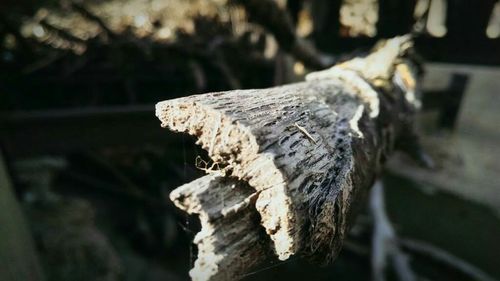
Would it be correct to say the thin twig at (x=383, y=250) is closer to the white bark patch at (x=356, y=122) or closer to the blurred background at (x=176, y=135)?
the blurred background at (x=176, y=135)

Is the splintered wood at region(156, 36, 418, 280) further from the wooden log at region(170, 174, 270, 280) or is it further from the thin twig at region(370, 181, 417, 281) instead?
the thin twig at region(370, 181, 417, 281)

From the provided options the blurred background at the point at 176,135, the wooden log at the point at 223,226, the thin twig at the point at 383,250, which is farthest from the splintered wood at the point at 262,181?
the thin twig at the point at 383,250

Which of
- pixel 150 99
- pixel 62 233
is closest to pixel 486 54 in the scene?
pixel 150 99

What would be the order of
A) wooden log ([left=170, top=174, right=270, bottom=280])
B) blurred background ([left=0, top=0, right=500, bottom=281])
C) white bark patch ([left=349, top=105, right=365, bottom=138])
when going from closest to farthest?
1. wooden log ([left=170, top=174, right=270, bottom=280])
2. white bark patch ([left=349, top=105, right=365, bottom=138])
3. blurred background ([left=0, top=0, right=500, bottom=281])

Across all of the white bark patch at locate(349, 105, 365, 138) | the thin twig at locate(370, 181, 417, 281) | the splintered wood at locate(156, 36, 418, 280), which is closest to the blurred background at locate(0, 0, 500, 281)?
the thin twig at locate(370, 181, 417, 281)

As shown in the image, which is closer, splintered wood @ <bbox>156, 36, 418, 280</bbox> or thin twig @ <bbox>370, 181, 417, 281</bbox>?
splintered wood @ <bbox>156, 36, 418, 280</bbox>

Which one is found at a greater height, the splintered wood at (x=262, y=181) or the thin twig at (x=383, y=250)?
the splintered wood at (x=262, y=181)

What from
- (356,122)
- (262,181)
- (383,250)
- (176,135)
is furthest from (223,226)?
(383,250)
